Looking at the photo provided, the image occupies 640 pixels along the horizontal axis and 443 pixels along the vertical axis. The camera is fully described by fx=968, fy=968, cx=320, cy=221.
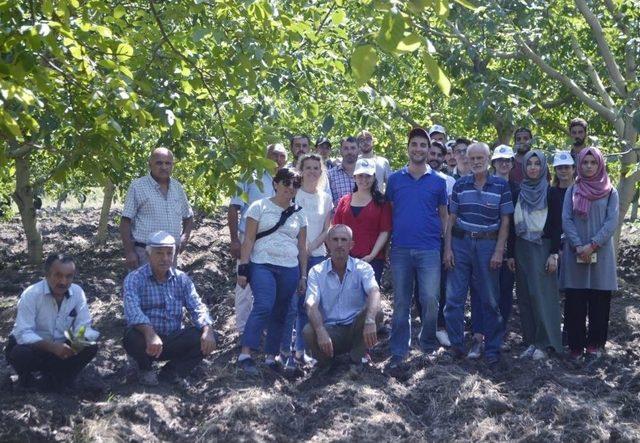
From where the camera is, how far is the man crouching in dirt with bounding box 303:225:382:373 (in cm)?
766

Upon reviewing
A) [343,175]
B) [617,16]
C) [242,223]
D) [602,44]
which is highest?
[617,16]

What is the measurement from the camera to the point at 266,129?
6.91 m

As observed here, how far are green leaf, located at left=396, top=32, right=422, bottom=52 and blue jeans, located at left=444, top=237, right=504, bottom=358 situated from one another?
195 inches

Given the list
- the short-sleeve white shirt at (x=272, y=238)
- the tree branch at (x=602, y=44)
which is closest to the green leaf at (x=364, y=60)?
the short-sleeve white shirt at (x=272, y=238)

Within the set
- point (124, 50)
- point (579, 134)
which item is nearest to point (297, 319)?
point (124, 50)

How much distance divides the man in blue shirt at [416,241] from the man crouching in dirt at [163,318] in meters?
1.62

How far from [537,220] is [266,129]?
2.70 meters

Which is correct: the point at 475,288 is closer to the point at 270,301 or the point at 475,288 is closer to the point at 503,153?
the point at 503,153

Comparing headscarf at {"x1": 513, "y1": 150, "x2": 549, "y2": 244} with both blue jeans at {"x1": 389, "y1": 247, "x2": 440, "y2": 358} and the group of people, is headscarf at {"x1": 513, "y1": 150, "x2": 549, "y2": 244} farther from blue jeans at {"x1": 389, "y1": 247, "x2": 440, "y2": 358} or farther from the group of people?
blue jeans at {"x1": 389, "y1": 247, "x2": 440, "y2": 358}

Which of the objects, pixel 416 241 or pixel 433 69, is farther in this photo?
pixel 416 241

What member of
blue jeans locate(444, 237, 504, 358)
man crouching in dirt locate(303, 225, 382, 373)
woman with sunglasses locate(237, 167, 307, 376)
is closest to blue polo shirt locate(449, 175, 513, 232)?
blue jeans locate(444, 237, 504, 358)

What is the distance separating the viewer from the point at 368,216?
8.36 metres

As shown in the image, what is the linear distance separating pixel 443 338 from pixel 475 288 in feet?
2.41

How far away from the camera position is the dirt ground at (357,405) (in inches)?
247
